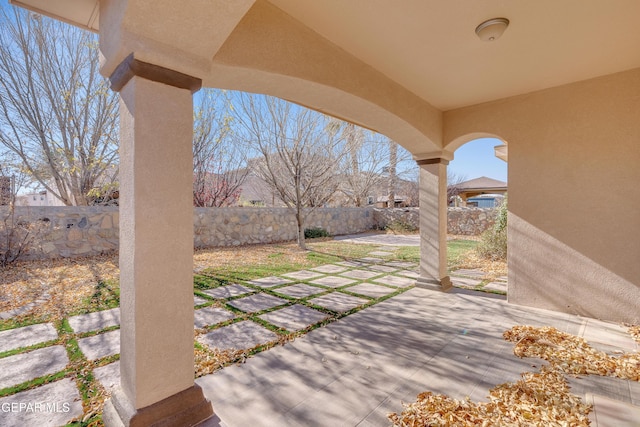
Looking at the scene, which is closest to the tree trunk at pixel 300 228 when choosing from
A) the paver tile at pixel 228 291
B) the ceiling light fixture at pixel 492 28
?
the paver tile at pixel 228 291

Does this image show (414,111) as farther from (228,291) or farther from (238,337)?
(228,291)

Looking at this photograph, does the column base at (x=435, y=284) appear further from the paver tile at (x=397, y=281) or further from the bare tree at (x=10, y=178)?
the bare tree at (x=10, y=178)

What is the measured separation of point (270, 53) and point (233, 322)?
2.81 meters

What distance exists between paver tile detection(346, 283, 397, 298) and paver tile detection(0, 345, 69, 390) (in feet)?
11.6

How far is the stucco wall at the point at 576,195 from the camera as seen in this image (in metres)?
3.35

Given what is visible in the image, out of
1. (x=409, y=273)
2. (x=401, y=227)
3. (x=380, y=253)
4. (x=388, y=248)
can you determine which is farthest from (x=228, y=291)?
(x=401, y=227)

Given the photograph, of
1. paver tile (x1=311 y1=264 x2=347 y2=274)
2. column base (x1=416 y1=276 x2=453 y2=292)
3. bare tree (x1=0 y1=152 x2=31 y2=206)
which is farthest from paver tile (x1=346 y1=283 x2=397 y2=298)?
bare tree (x1=0 y1=152 x2=31 y2=206)

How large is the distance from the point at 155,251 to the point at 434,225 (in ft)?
13.8

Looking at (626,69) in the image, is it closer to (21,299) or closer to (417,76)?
(417,76)

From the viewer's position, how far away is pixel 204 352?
2.71 m

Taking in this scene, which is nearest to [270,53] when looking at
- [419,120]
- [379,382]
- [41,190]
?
[419,120]

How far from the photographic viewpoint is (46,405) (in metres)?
1.97

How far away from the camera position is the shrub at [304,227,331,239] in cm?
1115

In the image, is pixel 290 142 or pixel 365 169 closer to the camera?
pixel 290 142
